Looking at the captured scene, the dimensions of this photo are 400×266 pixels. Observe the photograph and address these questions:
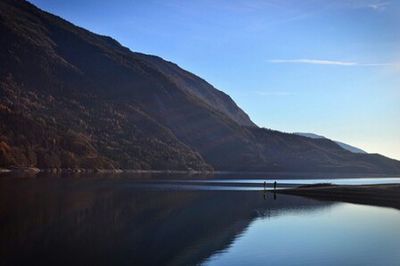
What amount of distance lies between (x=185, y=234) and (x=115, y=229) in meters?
7.31

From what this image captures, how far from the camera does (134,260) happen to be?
39.1 meters

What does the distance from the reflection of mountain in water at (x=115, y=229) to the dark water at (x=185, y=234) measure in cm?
7

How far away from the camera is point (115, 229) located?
54906mm

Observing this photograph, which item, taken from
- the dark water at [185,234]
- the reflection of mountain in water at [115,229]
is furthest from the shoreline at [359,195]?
the reflection of mountain in water at [115,229]

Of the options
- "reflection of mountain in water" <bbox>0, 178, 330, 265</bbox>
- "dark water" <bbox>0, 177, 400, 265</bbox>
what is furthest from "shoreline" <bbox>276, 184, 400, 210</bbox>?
"reflection of mountain in water" <bbox>0, 178, 330, 265</bbox>

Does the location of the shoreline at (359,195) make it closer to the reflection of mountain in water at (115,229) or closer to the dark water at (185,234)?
the dark water at (185,234)

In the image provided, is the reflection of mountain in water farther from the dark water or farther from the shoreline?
the shoreline

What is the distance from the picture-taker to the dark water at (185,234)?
40875 millimetres

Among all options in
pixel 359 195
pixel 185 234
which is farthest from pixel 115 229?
pixel 359 195

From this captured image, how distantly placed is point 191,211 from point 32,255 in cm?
4116

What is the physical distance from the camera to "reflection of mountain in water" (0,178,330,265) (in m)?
40.2

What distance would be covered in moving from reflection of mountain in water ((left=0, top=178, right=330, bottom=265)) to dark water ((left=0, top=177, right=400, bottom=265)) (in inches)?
2.9

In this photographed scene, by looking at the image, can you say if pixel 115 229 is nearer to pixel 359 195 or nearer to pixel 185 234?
pixel 185 234

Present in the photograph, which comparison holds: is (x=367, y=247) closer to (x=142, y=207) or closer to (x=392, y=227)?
(x=392, y=227)
